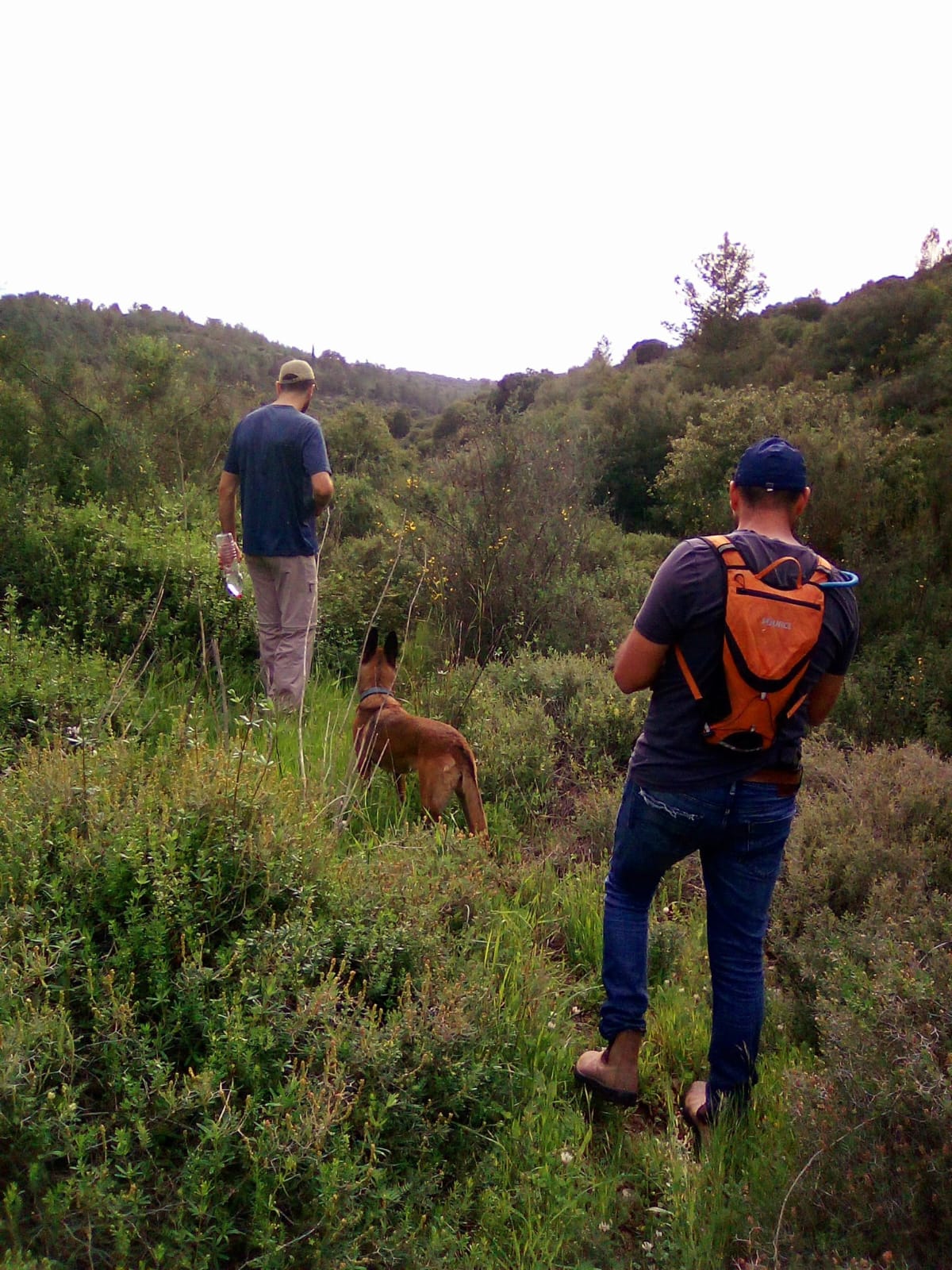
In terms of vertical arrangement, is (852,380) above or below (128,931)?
above

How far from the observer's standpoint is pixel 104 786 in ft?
9.26

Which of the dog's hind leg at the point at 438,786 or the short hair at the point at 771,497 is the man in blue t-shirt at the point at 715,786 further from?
the dog's hind leg at the point at 438,786

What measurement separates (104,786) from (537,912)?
1904 millimetres

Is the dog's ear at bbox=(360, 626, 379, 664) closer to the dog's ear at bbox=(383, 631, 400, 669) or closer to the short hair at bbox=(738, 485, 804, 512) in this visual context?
the dog's ear at bbox=(383, 631, 400, 669)

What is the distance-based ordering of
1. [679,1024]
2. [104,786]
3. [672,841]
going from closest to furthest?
[672,841] → [104,786] → [679,1024]

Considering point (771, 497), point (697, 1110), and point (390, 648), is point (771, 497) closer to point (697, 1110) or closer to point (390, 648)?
point (697, 1110)

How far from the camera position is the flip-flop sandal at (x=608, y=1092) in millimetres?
2709

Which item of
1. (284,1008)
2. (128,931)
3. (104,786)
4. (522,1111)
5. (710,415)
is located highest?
(710,415)

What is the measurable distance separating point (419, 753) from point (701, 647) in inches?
82.7

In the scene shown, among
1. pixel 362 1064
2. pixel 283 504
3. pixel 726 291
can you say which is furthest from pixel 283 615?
pixel 726 291

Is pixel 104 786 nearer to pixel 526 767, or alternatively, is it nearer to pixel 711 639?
pixel 711 639

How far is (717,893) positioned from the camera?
2.59 meters

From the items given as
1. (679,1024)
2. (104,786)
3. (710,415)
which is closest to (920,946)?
(679,1024)

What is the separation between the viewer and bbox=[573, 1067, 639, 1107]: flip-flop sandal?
271cm
